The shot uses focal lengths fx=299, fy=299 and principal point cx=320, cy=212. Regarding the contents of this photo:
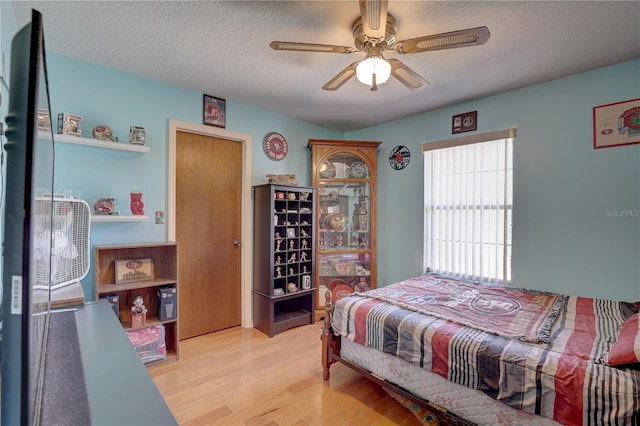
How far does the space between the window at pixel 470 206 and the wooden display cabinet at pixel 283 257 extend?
4.77ft

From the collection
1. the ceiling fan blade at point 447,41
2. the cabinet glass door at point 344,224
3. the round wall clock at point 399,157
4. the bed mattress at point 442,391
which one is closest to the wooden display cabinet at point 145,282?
the bed mattress at point 442,391

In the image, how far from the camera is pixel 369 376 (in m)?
2.10

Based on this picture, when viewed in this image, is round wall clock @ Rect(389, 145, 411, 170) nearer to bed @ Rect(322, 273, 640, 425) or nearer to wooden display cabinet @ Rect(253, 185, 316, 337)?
wooden display cabinet @ Rect(253, 185, 316, 337)

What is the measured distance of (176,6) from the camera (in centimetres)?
178

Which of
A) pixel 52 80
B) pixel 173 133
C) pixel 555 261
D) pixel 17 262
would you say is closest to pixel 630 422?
pixel 555 261

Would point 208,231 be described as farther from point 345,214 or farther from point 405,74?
point 405,74

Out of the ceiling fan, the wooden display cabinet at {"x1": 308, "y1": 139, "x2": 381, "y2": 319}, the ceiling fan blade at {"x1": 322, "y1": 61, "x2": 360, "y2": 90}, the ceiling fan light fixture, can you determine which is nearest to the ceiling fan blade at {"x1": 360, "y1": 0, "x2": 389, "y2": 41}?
the ceiling fan

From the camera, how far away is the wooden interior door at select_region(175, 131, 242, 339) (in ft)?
10.0

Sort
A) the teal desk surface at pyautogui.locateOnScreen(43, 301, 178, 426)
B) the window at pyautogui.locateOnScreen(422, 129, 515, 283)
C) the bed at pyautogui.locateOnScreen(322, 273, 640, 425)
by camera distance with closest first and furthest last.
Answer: the teal desk surface at pyautogui.locateOnScreen(43, 301, 178, 426), the bed at pyautogui.locateOnScreen(322, 273, 640, 425), the window at pyautogui.locateOnScreen(422, 129, 515, 283)

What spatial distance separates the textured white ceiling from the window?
1.97 ft

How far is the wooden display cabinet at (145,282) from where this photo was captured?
7.99ft

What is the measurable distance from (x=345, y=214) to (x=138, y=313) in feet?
8.37

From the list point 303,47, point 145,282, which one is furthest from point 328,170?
point 145,282

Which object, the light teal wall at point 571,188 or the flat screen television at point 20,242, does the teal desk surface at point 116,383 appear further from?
the light teal wall at point 571,188
